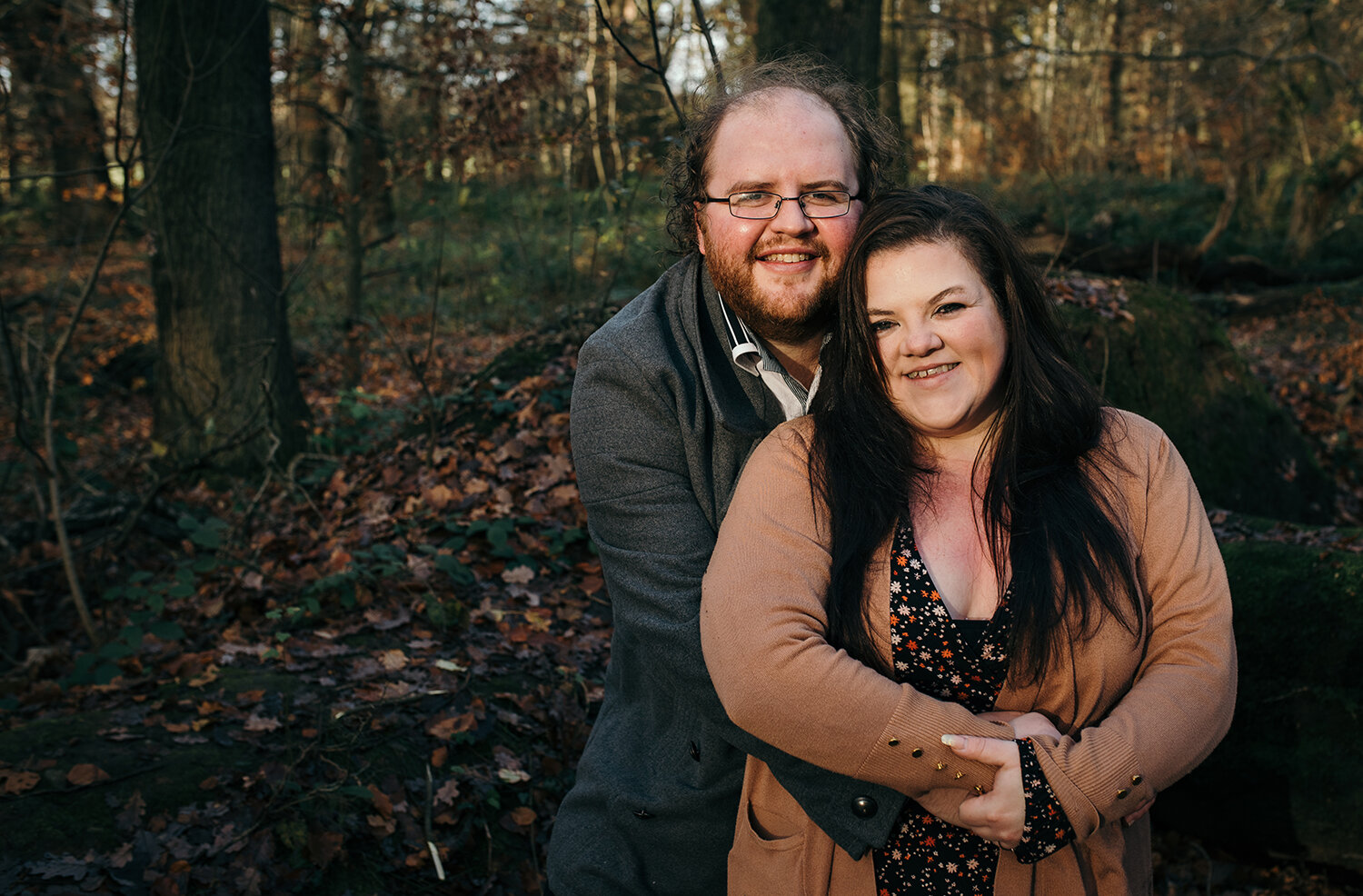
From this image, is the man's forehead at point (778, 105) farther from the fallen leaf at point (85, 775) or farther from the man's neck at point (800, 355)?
the fallen leaf at point (85, 775)

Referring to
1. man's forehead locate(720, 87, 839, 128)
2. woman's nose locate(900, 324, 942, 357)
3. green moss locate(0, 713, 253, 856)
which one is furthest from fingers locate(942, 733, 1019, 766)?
green moss locate(0, 713, 253, 856)

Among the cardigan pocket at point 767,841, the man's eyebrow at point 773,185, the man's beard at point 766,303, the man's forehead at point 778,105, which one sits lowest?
the cardigan pocket at point 767,841

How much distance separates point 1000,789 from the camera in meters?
1.80

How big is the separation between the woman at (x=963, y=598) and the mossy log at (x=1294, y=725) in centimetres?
164

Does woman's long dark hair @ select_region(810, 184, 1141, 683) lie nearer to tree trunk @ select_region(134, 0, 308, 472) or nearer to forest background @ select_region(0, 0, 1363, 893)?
forest background @ select_region(0, 0, 1363, 893)

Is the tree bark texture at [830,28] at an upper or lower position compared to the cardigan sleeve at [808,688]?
upper

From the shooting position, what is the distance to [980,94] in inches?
1000

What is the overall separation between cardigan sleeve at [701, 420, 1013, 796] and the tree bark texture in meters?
5.18

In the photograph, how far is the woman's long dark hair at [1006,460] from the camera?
1948mm

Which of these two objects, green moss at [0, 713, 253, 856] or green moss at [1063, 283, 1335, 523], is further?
green moss at [1063, 283, 1335, 523]

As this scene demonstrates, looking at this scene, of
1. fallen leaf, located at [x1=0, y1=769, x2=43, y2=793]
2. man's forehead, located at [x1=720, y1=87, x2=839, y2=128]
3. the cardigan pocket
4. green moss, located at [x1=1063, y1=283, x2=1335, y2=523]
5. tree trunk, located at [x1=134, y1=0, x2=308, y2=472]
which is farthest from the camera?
tree trunk, located at [x1=134, y1=0, x2=308, y2=472]

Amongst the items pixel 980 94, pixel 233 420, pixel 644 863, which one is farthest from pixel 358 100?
pixel 980 94

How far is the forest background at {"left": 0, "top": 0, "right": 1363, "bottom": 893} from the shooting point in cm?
318

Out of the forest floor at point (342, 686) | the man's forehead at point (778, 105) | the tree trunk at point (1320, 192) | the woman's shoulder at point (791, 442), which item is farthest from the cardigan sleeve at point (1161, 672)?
the tree trunk at point (1320, 192)
